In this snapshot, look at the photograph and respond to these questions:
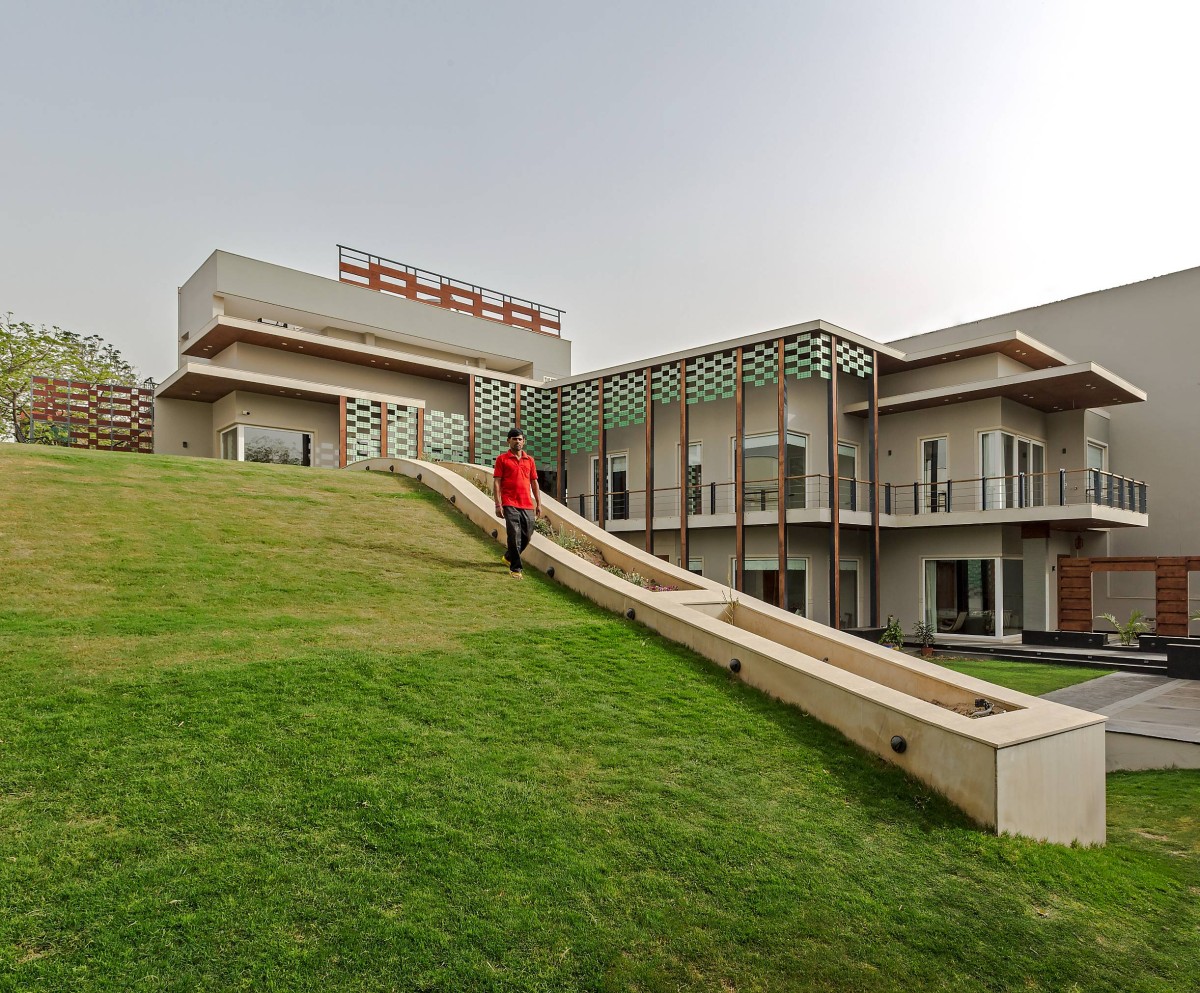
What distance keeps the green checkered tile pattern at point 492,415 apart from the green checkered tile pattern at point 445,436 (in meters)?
0.44

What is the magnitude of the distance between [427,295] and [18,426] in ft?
49.3

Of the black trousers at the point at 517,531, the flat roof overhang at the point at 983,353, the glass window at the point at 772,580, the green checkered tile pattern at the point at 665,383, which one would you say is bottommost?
the glass window at the point at 772,580

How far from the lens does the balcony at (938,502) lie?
1703 centimetres

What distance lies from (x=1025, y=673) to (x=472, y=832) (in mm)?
13040

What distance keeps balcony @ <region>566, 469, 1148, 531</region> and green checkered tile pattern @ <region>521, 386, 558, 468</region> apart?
10.3 ft

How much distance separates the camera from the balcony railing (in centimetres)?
1820

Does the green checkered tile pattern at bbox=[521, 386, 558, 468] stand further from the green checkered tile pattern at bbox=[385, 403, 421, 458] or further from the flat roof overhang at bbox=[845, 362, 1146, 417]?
the flat roof overhang at bbox=[845, 362, 1146, 417]

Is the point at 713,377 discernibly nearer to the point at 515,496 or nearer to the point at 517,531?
the point at 515,496

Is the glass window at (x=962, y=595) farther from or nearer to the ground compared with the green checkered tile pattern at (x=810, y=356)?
nearer to the ground

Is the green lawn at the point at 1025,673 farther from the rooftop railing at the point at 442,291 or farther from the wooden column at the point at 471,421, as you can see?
the rooftop railing at the point at 442,291

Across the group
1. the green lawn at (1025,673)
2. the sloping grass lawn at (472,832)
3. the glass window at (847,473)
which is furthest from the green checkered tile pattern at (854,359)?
the sloping grass lawn at (472,832)

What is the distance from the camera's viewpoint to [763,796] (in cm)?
465

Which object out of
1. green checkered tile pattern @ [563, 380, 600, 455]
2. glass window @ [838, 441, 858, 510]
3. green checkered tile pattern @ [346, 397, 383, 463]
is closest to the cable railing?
glass window @ [838, 441, 858, 510]

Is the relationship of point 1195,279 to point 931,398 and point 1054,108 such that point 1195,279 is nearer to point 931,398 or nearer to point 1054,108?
point 931,398
